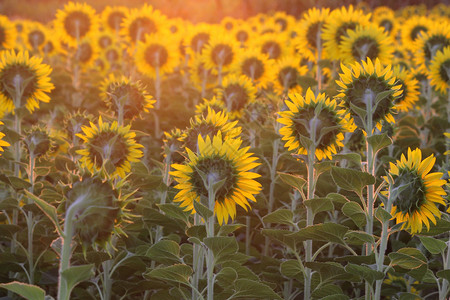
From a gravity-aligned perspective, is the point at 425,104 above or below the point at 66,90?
below

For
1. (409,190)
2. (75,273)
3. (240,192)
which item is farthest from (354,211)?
(75,273)

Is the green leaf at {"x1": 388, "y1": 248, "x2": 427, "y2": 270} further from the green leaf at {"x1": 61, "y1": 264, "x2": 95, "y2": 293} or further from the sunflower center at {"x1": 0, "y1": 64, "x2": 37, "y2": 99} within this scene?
the sunflower center at {"x1": 0, "y1": 64, "x2": 37, "y2": 99}

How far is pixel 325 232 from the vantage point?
2.36 meters

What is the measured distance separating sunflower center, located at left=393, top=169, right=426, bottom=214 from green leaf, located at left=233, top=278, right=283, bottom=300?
2.28ft

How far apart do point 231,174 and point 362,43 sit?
2918mm

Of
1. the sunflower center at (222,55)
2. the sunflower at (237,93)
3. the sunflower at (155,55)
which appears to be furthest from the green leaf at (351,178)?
the sunflower at (155,55)

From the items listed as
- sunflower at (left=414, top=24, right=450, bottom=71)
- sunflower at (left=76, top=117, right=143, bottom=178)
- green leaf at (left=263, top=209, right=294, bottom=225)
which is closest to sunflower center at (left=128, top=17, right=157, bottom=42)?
sunflower at (left=414, top=24, right=450, bottom=71)

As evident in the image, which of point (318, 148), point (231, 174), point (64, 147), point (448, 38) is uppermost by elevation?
point (448, 38)

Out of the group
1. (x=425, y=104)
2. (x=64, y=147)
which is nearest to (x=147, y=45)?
(x=64, y=147)

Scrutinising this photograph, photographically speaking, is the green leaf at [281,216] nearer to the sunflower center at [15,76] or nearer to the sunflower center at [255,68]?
the sunflower center at [15,76]

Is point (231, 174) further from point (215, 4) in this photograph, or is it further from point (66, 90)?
point (215, 4)

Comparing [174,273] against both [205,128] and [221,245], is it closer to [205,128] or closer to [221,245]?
[221,245]

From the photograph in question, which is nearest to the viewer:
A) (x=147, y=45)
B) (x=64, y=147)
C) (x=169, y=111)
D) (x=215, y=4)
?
(x=64, y=147)

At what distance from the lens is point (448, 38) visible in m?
5.29
